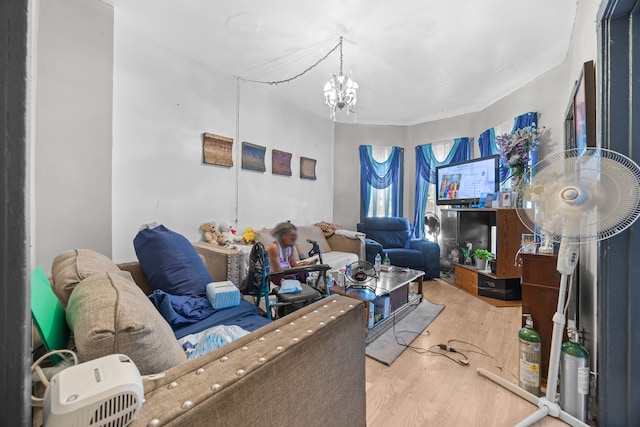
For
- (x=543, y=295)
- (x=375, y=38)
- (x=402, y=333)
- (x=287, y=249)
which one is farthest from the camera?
(x=287, y=249)

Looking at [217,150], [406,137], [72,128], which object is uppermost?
[406,137]

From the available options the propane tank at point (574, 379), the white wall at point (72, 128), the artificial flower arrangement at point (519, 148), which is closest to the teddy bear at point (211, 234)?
the white wall at point (72, 128)

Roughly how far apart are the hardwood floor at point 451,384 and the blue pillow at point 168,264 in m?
1.31

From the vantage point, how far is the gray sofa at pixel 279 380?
53cm

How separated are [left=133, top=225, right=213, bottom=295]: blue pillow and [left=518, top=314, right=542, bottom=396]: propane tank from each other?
204 cm

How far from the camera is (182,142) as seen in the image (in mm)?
2715

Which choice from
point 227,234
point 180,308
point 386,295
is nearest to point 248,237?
point 227,234

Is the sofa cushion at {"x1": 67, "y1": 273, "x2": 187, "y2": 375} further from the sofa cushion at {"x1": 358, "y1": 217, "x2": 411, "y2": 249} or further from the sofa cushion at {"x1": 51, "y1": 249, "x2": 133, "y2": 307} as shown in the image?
the sofa cushion at {"x1": 358, "y1": 217, "x2": 411, "y2": 249}

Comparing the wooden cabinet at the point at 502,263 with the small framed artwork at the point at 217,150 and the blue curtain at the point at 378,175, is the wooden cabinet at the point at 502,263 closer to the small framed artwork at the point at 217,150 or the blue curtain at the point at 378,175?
the blue curtain at the point at 378,175

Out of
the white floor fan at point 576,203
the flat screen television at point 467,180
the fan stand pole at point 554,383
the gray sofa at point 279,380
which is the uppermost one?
the flat screen television at point 467,180

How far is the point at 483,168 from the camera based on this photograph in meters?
3.60

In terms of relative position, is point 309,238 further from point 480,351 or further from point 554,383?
point 554,383

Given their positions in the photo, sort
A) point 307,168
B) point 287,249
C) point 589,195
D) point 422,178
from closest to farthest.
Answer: point 589,195
point 287,249
point 307,168
point 422,178

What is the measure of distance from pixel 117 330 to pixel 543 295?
2.14 meters
